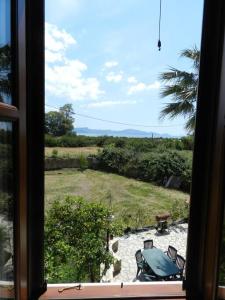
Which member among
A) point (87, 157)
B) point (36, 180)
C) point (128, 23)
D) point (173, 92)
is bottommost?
point (87, 157)

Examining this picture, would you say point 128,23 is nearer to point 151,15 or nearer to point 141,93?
point 151,15

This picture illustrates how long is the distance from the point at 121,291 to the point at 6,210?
566 mm

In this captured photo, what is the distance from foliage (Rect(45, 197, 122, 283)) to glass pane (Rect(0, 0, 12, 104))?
4.22 ft

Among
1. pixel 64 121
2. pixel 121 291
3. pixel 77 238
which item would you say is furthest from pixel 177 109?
pixel 121 291

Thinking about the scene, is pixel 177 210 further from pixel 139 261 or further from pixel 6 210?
pixel 6 210

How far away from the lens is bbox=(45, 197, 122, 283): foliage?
1.71m

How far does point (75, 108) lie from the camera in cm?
319

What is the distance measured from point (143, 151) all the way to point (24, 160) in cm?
317

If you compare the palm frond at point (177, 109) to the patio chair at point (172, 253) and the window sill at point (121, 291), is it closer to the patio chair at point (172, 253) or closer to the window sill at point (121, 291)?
the patio chair at point (172, 253)

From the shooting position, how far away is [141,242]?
137 inches

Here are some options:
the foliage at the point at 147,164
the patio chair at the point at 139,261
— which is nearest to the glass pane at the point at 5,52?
the patio chair at the point at 139,261

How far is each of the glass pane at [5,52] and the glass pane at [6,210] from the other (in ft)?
0.25

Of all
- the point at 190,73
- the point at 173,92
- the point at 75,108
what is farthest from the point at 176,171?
the point at 75,108

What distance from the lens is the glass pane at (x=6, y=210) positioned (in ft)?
1.85
